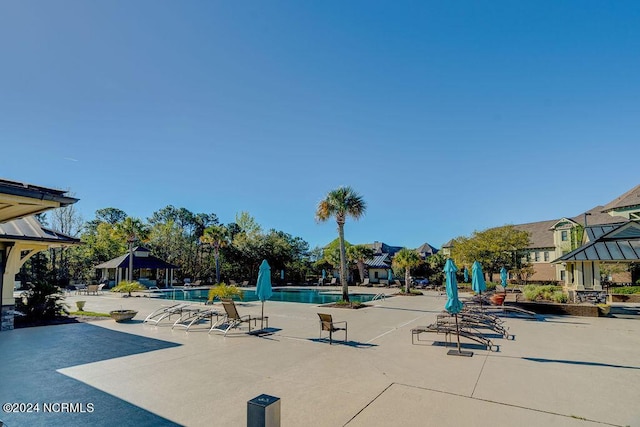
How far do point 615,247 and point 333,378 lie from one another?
1723 centimetres

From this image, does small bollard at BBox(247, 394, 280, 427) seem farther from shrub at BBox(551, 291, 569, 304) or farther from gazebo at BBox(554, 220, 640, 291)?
gazebo at BBox(554, 220, 640, 291)

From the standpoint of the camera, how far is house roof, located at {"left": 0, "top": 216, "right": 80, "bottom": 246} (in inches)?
408

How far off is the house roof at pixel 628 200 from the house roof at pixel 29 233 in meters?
39.8

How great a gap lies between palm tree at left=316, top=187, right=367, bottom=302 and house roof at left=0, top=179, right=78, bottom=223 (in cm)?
1583

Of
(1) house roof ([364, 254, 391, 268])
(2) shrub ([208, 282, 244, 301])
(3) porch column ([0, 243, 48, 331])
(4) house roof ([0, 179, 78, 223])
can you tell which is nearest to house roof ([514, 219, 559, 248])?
(1) house roof ([364, 254, 391, 268])

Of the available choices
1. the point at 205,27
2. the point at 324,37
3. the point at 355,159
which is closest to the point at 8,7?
the point at 205,27

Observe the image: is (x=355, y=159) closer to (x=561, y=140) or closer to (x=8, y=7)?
(x=561, y=140)

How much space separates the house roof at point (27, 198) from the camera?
322 cm

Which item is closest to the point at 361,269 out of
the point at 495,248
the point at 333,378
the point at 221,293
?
the point at 495,248

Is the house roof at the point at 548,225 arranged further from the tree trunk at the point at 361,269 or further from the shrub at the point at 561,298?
the shrub at the point at 561,298

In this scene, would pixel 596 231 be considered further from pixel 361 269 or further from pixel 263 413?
pixel 361 269

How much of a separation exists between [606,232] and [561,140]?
6.41 metres

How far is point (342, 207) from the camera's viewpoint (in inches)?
750

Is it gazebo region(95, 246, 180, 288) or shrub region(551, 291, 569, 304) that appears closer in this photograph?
shrub region(551, 291, 569, 304)
